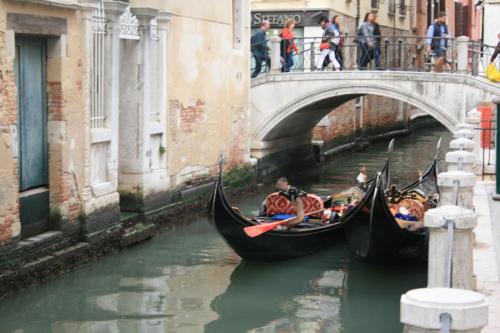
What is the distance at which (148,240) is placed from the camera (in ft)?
26.7

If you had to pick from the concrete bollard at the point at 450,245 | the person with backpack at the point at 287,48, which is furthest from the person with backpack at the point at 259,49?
the concrete bollard at the point at 450,245

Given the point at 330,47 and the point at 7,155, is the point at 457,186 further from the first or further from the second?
the point at 330,47

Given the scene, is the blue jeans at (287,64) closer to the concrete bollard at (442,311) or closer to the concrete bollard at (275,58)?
the concrete bollard at (275,58)

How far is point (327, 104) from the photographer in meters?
12.6

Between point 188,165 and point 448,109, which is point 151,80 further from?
point 448,109

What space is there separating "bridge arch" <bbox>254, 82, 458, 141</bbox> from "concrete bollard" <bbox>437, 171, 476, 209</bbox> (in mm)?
5957

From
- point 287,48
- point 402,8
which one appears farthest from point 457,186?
point 402,8

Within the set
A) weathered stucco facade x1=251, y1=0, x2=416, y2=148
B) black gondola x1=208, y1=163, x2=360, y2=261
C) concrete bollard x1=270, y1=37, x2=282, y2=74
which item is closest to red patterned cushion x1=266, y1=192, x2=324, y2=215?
black gondola x1=208, y1=163, x2=360, y2=261

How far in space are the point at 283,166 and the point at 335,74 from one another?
65.8 inches

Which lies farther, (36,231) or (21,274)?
(36,231)

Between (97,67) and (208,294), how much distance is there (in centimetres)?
198

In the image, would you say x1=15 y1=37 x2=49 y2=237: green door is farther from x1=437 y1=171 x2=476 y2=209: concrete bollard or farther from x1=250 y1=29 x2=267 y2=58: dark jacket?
x1=250 y1=29 x2=267 y2=58: dark jacket

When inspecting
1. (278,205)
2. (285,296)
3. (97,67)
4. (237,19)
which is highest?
(237,19)

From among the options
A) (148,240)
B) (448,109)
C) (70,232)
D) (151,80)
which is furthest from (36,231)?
(448,109)
